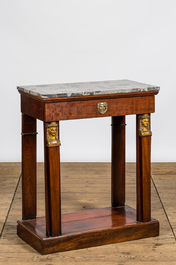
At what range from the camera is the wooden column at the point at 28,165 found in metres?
3.83

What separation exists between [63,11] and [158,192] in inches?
87.7

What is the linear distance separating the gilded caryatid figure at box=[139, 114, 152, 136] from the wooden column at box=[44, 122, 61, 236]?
0.60 meters

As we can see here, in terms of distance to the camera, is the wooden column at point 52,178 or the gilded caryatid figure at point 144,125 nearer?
the wooden column at point 52,178

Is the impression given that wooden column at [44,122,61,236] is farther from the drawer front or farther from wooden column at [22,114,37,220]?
wooden column at [22,114,37,220]

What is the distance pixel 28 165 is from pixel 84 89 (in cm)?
68

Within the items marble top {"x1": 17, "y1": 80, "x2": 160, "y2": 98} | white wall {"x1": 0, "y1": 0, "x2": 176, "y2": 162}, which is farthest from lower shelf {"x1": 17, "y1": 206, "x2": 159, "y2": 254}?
white wall {"x1": 0, "y1": 0, "x2": 176, "y2": 162}

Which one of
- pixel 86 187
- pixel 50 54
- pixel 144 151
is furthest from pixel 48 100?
pixel 50 54

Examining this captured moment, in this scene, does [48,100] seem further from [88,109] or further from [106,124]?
[106,124]

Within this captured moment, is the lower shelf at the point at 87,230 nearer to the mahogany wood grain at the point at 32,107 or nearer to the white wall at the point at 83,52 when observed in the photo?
the mahogany wood grain at the point at 32,107

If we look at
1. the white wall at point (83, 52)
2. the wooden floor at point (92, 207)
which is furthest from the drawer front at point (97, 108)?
the white wall at point (83, 52)

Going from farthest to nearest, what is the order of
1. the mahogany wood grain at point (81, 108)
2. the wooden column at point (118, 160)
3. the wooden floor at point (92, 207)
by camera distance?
1. the wooden column at point (118, 160)
2. the wooden floor at point (92, 207)
3. the mahogany wood grain at point (81, 108)

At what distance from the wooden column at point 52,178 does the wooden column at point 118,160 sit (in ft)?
2.35

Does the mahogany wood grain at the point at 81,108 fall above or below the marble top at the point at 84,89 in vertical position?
below

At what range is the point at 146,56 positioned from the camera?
609cm
